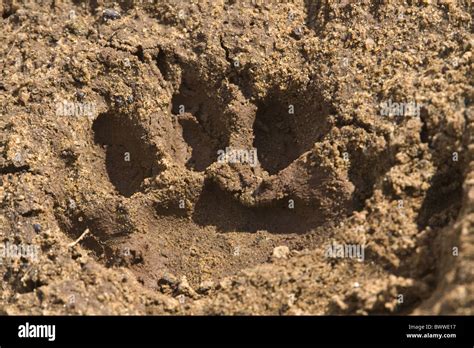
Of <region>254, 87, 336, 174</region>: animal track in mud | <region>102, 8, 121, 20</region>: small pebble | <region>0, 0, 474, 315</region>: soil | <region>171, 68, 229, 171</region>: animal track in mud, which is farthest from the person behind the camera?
<region>102, 8, 121, 20</region>: small pebble

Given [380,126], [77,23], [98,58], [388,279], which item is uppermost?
[77,23]

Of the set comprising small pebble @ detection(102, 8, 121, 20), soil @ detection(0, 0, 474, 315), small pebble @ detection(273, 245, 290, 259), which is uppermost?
small pebble @ detection(102, 8, 121, 20)

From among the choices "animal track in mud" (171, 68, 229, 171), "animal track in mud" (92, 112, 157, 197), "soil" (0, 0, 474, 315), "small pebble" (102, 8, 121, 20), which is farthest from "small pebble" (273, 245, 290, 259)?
"small pebble" (102, 8, 121, 20)

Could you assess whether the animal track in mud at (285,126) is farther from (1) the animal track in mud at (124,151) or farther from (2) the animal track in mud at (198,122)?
(1) the animal track in mud at (124,151)

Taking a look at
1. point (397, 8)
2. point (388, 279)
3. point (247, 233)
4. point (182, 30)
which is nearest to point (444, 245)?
point (388, 279)

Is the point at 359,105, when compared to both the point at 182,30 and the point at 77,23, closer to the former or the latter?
the point at 182,30

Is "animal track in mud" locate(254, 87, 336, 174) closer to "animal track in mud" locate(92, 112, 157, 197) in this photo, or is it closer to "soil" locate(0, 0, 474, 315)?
"soil" locate(0, 0, 474, 315)

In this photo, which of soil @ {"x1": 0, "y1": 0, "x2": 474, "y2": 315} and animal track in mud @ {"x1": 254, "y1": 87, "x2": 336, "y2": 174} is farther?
animal track in mud @ {"x1": 254, "y1": 87, "x2": 336, "y2": 174}

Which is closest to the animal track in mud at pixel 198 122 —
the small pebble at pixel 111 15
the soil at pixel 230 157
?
the soil at pixel 230 157

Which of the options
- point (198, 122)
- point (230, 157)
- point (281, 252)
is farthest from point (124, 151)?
point (281, 252)

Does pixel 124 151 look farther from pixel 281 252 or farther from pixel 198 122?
pixel 281 252
